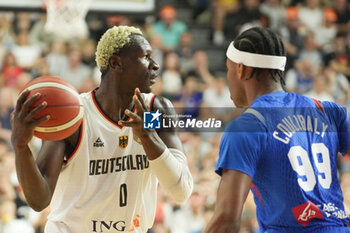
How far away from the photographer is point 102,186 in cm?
405

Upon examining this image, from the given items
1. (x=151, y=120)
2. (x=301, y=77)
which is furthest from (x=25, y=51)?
(x=151, y=120)

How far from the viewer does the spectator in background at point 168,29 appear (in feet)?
38.4

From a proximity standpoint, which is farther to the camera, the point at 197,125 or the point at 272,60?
the point at 197,125

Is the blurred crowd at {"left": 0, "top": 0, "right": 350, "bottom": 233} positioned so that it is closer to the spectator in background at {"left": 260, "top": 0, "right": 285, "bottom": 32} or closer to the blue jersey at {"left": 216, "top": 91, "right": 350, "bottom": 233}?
the spectator in background at {"left": 260, "top": 0, "right": 285, "bottom": 32}

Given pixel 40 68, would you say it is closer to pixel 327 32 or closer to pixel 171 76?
pixel 171 76

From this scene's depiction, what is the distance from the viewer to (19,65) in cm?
1013

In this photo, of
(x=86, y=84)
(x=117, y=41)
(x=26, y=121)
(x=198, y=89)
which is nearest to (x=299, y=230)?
(x=26, y=121)

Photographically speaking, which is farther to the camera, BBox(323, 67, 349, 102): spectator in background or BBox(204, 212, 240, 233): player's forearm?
BBox(323, 67, 349, 102): spectator in background

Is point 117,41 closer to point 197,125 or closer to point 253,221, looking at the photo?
point 197,125

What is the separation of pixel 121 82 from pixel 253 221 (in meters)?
4.91

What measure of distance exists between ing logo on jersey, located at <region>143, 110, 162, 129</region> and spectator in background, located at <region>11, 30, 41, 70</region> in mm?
6833

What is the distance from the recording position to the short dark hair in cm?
333

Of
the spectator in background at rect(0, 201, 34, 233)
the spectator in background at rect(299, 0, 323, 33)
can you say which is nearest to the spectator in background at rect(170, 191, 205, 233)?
the spectator in background at rect(0, 201, 34, 233)

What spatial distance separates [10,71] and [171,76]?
291 centimetres
